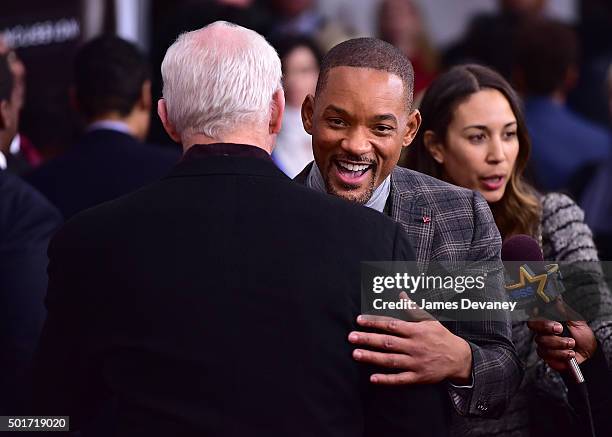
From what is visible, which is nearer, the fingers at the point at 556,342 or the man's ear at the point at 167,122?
the man's ear at the point at 167,122

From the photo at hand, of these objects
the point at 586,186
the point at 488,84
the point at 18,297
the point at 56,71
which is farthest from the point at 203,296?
the point at 56,71

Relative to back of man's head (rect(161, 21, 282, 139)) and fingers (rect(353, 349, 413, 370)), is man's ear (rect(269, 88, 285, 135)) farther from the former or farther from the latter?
fingers (rect(353, 349, 413, 370))

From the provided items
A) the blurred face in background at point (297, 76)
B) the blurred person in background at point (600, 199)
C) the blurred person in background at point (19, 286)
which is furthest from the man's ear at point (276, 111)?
the blurred face in background at point (297, 76)

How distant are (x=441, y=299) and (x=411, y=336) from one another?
187mm

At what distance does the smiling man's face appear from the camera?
2.55m

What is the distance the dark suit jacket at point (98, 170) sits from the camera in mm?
3697

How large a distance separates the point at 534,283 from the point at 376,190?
441 millimetres

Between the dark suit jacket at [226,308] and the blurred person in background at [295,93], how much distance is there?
8.15 feet

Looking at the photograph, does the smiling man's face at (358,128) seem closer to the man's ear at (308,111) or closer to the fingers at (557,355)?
the man's ear at (308,111)

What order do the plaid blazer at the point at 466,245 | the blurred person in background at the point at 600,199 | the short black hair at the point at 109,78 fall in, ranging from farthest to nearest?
the blurred person in background at the point at 600,199
the short black hair at the point at 109,78
the plaid blazer at the point at 466,245

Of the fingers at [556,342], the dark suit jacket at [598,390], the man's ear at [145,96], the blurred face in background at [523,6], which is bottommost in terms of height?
the dark suit jacket at [598,390]

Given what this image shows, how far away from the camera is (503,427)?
283cm

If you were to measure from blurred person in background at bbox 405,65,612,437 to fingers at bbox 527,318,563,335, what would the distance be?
0.42 m

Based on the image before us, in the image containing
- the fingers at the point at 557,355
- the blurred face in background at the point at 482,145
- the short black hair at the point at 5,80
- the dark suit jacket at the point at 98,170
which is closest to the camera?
the fingers at the point at 557,355
